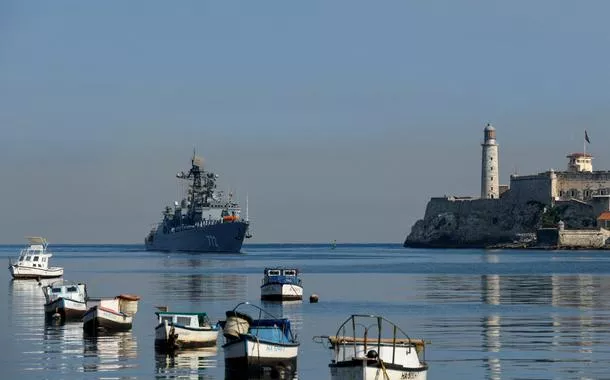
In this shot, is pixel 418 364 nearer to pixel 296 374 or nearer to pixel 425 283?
pixel 296 374

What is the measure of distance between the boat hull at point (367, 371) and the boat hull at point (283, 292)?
35.8m

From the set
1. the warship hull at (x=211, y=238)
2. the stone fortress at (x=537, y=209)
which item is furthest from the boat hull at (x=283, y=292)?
the stone fortress at (x=537, y=209)

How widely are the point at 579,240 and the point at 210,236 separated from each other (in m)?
52.6

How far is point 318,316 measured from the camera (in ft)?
180

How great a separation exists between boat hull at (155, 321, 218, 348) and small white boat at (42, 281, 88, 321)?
1241cm

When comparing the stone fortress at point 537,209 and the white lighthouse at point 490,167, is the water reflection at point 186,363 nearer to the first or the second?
the stone fortress at point 537,209

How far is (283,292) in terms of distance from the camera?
6619 cm

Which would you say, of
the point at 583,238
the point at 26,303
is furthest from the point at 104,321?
the point at 583,238

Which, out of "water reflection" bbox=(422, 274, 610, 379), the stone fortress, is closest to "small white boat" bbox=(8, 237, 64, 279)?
"water reflection" bbox=(422, 274, 610, 379)

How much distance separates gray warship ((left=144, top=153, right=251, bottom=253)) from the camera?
16488 cm

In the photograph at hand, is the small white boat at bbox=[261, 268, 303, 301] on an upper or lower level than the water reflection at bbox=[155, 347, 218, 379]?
upper

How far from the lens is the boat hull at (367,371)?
29.4 metres

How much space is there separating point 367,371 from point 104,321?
20.1 metres

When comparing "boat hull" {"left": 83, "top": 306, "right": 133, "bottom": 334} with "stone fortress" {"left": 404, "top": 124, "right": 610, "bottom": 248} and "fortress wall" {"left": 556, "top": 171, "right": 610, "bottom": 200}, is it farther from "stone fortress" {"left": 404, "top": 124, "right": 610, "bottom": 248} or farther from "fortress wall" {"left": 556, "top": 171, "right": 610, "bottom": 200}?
"fortress wall" {"left": 556, "top": 171, "right": 610, "bottom": 200}
